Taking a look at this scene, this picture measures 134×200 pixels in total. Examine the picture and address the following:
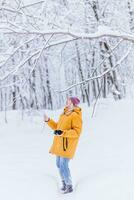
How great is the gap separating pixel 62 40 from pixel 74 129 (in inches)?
75.5

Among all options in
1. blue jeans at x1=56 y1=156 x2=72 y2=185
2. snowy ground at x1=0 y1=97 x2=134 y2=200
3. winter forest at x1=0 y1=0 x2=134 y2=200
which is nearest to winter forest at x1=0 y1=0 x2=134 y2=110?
winter forest at x1=0 y1=0 x2=134 y2=200

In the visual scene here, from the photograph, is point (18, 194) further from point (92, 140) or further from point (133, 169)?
point (92, 140)

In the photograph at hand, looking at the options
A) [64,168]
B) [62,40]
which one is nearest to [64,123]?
[64,168]

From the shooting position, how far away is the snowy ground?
866 centimetres

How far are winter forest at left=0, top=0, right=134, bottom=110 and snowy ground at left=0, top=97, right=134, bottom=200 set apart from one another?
40.6 inches

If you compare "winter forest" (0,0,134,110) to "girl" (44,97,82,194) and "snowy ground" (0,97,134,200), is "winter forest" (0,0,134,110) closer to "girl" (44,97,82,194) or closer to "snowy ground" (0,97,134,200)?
"girl" (44,97,82,194)

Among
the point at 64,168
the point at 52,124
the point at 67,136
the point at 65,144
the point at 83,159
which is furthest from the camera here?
the point at 83,159

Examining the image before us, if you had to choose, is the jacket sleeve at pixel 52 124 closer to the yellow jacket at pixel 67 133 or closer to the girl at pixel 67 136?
the girl at pixel 67 136

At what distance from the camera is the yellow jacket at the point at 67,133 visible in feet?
29.8

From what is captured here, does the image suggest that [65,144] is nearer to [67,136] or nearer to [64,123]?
[67,136]

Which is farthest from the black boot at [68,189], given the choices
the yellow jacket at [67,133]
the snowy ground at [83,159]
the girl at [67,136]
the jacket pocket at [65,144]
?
the jacket pocket at [65,144]

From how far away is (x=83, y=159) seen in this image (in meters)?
13.0

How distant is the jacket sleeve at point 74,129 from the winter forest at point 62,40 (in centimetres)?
50

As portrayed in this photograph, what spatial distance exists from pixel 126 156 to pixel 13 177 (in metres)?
2.90
